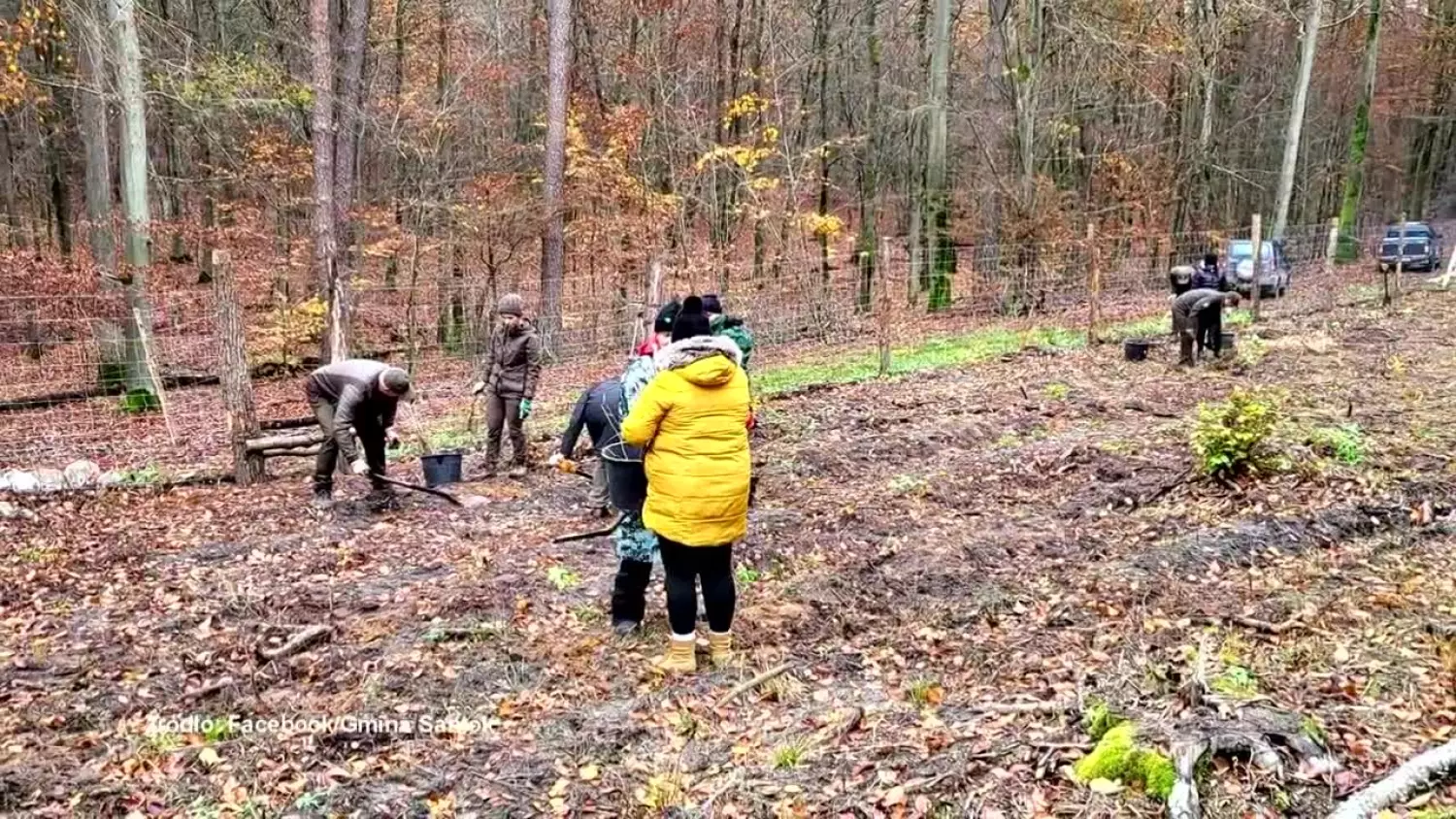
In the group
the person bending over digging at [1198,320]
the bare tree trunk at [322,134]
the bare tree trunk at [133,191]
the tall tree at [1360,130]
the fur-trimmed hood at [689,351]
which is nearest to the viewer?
the fur-trimmed hood at [689,351]

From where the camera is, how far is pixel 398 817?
3.25m

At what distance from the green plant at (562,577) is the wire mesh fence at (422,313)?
4.04m

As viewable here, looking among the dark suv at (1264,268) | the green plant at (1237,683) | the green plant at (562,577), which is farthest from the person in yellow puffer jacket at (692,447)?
the dark suv at (1264,268)

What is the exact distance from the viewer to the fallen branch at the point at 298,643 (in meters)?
4.53

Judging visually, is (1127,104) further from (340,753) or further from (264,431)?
(340,753)

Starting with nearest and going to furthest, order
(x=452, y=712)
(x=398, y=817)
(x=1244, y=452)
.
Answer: (x=398, y=817) < (x=452, y=712) < (x=1244, y=452)

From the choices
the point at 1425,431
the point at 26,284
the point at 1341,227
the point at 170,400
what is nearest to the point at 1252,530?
the point at 1425,431

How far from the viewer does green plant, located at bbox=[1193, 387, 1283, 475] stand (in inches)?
242

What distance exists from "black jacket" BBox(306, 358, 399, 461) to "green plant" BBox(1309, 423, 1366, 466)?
21.2ft

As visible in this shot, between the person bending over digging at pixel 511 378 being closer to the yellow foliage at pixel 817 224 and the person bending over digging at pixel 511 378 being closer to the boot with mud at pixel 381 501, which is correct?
the boot with mud at pixel 381 501

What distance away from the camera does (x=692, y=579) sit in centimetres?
429

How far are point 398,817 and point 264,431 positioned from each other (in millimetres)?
6444

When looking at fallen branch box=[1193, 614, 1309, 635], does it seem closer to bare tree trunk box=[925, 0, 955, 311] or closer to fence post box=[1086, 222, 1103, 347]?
fence post box=[1086, 222, 1103, 347]

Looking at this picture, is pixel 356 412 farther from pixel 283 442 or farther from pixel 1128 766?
pixel 1128 766
